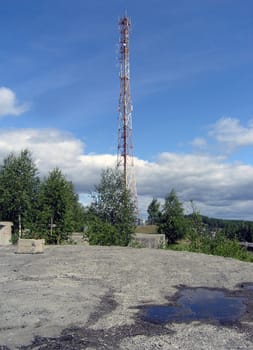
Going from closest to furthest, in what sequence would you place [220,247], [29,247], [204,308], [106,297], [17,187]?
[204,308], [106,297], [29,247], [220,247], [17,187]

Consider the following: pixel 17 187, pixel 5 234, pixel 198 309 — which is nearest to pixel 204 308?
pixel 198 309

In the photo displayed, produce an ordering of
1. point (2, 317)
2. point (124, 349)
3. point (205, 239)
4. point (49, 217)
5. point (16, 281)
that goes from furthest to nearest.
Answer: point (205, 239)
point (49, 217)
point (16, 281)
point (2, 317)
point (124, 349)

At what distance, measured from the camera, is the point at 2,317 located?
862 centimetres

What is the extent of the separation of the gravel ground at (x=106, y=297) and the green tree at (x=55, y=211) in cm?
725

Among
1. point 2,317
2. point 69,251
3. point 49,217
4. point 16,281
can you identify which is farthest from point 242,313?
point 49,217

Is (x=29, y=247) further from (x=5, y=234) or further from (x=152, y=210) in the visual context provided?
(x=152, y=210)

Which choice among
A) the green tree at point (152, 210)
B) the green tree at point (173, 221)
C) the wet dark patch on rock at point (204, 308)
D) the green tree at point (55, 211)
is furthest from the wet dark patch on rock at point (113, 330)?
the green tree at point (152, 210)

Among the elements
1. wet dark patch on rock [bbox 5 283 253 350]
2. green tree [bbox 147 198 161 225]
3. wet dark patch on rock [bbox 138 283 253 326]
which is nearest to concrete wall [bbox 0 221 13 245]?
wet dark patch on rock [bbox 138 283 253 326]

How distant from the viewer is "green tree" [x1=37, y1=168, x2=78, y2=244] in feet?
88.3

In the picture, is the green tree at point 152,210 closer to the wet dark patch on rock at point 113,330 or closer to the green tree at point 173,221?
the green tree at point 173,221

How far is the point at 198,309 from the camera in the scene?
10.1m

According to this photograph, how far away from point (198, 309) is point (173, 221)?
38218 mm

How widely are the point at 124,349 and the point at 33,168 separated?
92.4ft

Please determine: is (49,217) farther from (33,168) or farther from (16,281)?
(16,281)
